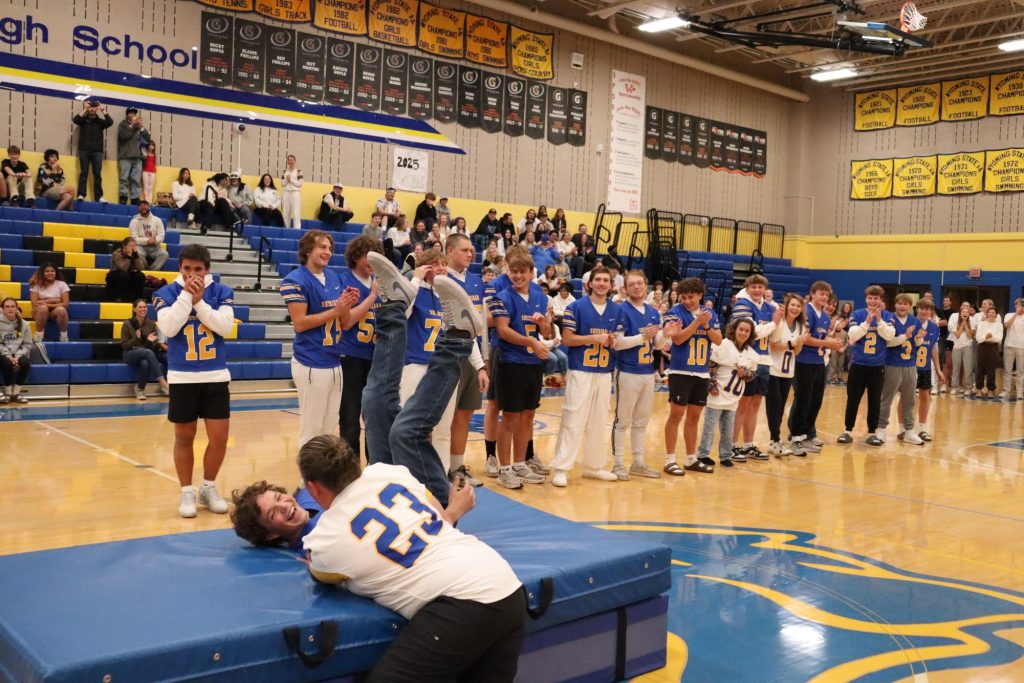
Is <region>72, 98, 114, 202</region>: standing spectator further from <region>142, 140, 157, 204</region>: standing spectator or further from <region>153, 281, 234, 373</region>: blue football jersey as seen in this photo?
<region>153, 281, 234, 373</region>: blue football jersey

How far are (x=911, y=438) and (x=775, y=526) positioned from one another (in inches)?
187

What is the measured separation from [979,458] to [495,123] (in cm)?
1233

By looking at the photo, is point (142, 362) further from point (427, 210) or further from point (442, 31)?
point (442, 31)

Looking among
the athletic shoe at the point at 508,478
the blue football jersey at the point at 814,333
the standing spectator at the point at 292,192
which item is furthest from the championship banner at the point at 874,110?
the athletic shoe at the point at 508,478

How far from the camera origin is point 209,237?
1445cm

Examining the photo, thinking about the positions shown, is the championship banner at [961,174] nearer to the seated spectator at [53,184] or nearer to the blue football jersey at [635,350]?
the blue football jersey at [635,350]

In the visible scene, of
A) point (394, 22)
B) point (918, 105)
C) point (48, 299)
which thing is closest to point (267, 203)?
point (394, 22)

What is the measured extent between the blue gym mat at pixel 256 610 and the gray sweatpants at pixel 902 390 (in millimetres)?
6968

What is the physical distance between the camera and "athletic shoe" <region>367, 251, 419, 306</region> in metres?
5.16

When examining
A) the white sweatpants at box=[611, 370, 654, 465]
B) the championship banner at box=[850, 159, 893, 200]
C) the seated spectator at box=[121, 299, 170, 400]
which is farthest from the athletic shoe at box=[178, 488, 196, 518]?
the championship banner at box=[850, 159, 893, 200]

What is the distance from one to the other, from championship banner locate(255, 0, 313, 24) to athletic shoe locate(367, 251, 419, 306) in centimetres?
1204

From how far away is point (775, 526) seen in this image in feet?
19.7

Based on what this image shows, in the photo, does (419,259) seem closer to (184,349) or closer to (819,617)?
(184,349)

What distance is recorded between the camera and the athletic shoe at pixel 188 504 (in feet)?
18.2
